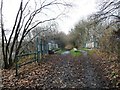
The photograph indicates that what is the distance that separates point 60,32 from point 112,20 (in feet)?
75.2

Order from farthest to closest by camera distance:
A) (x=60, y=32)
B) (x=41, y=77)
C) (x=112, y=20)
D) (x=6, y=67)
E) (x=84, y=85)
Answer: (x=60, y=32)
(x=112, y=20)
(x=6, y=67)
(x=41, y=77)
(x=84, y=85)

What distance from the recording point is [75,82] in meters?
9.20

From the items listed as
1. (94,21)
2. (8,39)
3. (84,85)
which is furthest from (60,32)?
(84,85)

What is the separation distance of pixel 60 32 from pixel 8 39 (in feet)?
78.0

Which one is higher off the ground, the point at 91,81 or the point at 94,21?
the point at 94,21


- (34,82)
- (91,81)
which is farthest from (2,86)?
(91,81)

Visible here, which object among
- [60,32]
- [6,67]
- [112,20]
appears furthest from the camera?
[60,32]

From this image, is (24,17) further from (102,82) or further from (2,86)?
(102,82)

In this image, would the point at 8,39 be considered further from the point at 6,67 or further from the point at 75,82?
the point at 75,82

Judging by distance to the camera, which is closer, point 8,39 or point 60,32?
point 8,39

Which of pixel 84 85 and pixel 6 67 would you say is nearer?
pixel 84 85

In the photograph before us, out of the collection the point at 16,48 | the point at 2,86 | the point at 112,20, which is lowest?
the point at 2,86

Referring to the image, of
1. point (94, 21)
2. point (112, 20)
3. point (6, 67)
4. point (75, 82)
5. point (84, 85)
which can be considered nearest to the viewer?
point (84, 85)

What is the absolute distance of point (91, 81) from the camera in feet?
30.2
